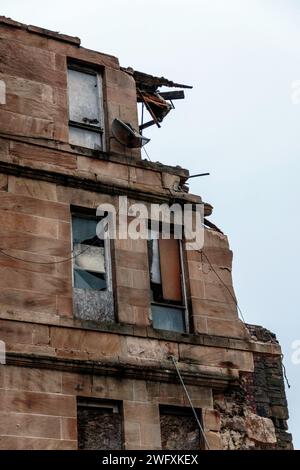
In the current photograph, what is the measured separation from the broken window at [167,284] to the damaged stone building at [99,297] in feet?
0.08

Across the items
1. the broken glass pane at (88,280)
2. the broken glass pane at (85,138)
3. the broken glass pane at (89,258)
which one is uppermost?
the broken glass pane at (85,138)

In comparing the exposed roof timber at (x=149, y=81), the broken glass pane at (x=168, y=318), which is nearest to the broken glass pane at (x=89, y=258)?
the broken glass pane at (x=168, y=318)

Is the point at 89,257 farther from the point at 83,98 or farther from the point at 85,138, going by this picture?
the point at 83,98

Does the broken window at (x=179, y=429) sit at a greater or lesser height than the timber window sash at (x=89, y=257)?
lesser

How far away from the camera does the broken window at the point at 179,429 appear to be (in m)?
19.9

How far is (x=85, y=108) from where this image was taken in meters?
22.8

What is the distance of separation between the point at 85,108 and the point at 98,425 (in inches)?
261

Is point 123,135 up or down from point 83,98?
down

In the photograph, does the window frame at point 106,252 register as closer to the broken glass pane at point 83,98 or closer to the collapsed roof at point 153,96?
the broken glass pane at point 83,98

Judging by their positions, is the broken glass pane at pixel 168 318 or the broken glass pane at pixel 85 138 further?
the broken glass pane at pixel 85 138

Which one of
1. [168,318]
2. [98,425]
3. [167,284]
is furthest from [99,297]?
[98,425]

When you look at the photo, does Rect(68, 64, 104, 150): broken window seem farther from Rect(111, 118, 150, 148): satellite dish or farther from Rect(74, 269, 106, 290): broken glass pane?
Rect(74, 269, 106, 290): broken glass pane

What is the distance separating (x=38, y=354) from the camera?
62.8 feet

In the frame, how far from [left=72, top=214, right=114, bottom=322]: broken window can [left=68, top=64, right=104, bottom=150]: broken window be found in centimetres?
188
